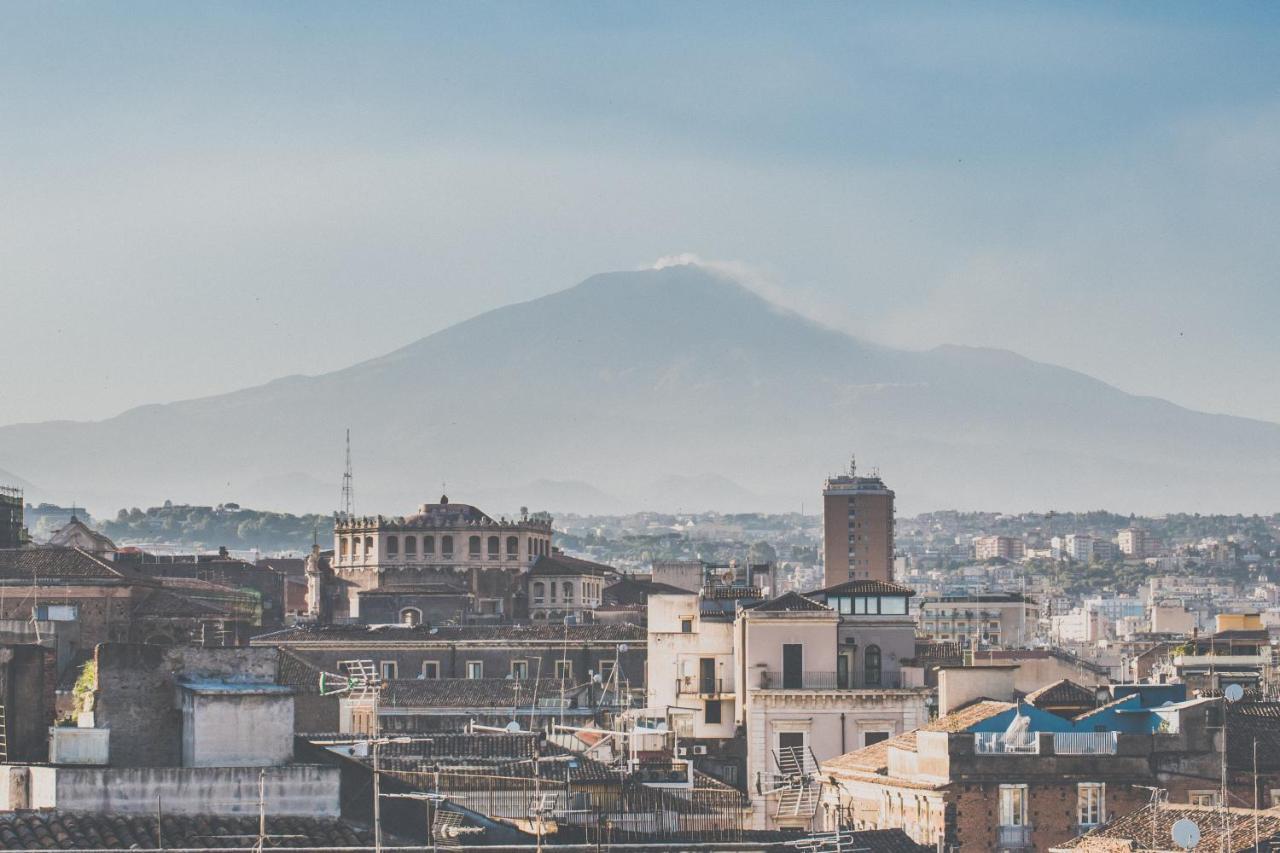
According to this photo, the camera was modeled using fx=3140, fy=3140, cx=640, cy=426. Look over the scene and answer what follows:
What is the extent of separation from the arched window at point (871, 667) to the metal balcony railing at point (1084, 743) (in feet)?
62.2

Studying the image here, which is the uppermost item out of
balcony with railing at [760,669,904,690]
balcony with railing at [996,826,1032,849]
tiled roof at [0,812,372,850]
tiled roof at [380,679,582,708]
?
→ balcony with railing at [760,669,904,690]

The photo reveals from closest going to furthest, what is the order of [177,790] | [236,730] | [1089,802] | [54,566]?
[177,790] < [236,730] < [1089,802] < [54,566]

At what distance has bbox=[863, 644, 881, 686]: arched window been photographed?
73188 mm

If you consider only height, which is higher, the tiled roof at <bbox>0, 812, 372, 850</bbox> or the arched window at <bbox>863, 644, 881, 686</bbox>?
the arched window at <bbox>863, 644, 881, 686</bbox>

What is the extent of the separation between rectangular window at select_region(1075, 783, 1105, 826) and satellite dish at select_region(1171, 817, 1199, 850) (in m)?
10.6

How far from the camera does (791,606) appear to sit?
7362 centimetres

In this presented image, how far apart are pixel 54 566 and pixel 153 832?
75.3 m

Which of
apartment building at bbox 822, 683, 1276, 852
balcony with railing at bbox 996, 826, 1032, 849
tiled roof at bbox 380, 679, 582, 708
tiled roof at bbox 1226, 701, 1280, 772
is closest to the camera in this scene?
balcony with railing at bbox 996, 826, 1032, 849

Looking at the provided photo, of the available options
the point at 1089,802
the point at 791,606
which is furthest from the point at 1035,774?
the point at 791,606

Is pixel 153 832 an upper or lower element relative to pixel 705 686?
lower

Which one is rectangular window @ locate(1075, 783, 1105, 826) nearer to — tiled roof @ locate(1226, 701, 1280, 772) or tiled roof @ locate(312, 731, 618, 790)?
tiled roof @ locate(1226, 701, 1280, 772)

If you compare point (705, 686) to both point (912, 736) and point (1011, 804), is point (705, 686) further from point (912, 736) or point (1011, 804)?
point (1011, 804)

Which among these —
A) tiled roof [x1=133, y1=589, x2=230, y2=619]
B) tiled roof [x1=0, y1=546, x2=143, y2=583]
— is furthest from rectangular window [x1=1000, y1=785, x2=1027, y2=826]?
tiled roof [x1=0, y1=546, x2=143, y2=583]

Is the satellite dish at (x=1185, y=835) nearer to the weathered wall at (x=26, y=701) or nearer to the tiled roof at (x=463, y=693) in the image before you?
the weathered wall at (x=26, y=701)
